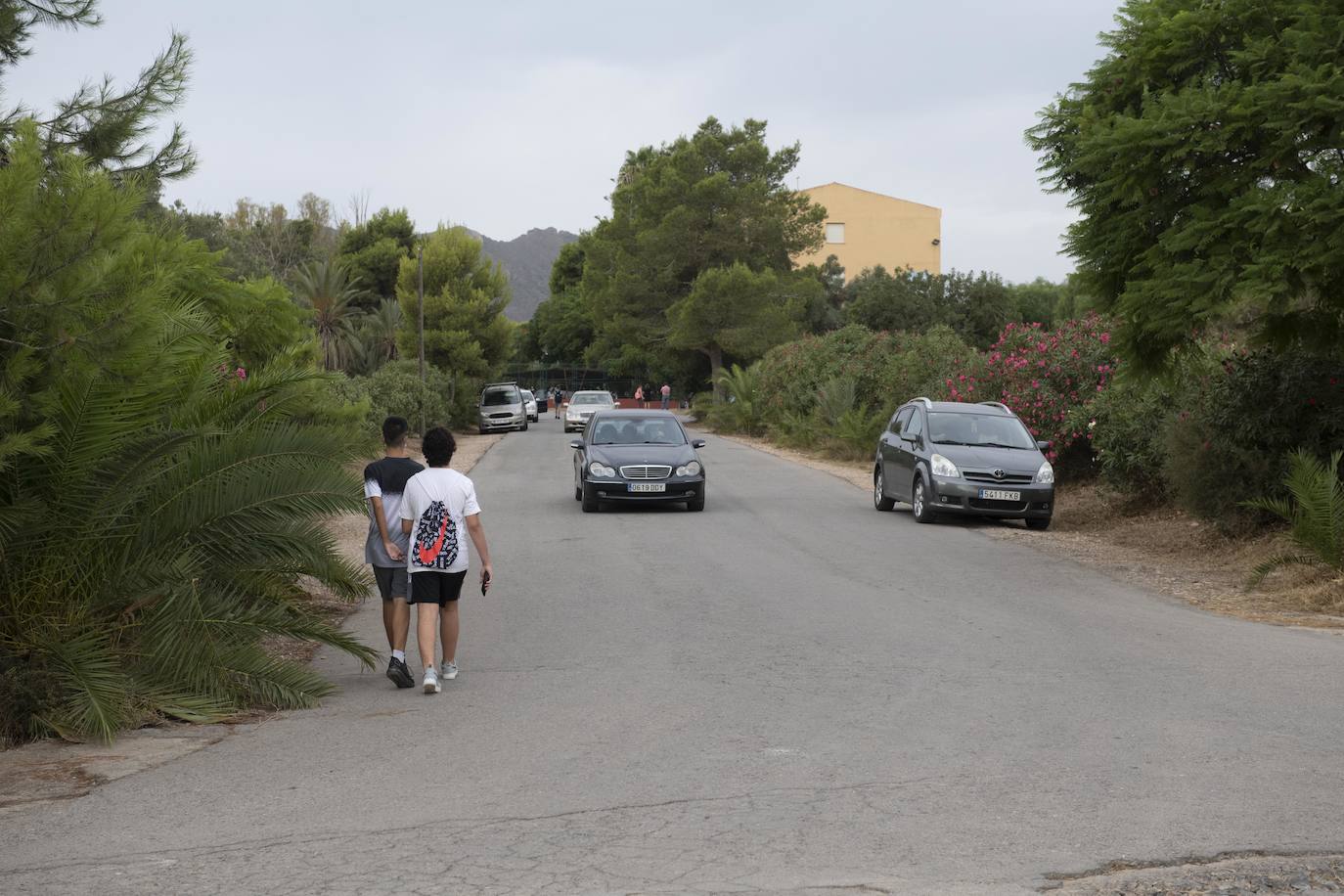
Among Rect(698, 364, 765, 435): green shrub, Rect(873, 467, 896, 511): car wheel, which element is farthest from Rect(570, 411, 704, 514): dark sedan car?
Rect(698, 364, 765, 435): green shrub

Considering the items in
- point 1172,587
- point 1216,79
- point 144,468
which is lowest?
point 1172,587

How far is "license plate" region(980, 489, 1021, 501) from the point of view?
1817 cm

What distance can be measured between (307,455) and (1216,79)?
8.83 m

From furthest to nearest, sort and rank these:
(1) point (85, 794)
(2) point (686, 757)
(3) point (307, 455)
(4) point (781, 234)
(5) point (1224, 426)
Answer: (4) point (781, 234) < (5) point (1224, 426) < (3) point (307, 455) < (2) point (686, 757) < (1) point (85, 794)

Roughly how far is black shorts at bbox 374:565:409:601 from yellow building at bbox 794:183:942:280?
83.4 metres

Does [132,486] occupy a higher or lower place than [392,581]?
higher

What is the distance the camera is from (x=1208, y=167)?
39.9ft

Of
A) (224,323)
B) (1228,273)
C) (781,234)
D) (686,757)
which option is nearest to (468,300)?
(781,234)

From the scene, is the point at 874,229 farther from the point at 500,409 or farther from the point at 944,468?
the point at 944,468

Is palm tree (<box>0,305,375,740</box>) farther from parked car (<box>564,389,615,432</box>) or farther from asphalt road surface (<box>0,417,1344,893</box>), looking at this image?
parked car (<box>564,389,615,432</box>)

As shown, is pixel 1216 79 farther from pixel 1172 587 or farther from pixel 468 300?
pixel 468 300

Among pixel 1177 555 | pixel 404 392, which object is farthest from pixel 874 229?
pixel 1177 555

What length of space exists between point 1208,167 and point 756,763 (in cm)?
824

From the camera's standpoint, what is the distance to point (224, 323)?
43.8 ft
